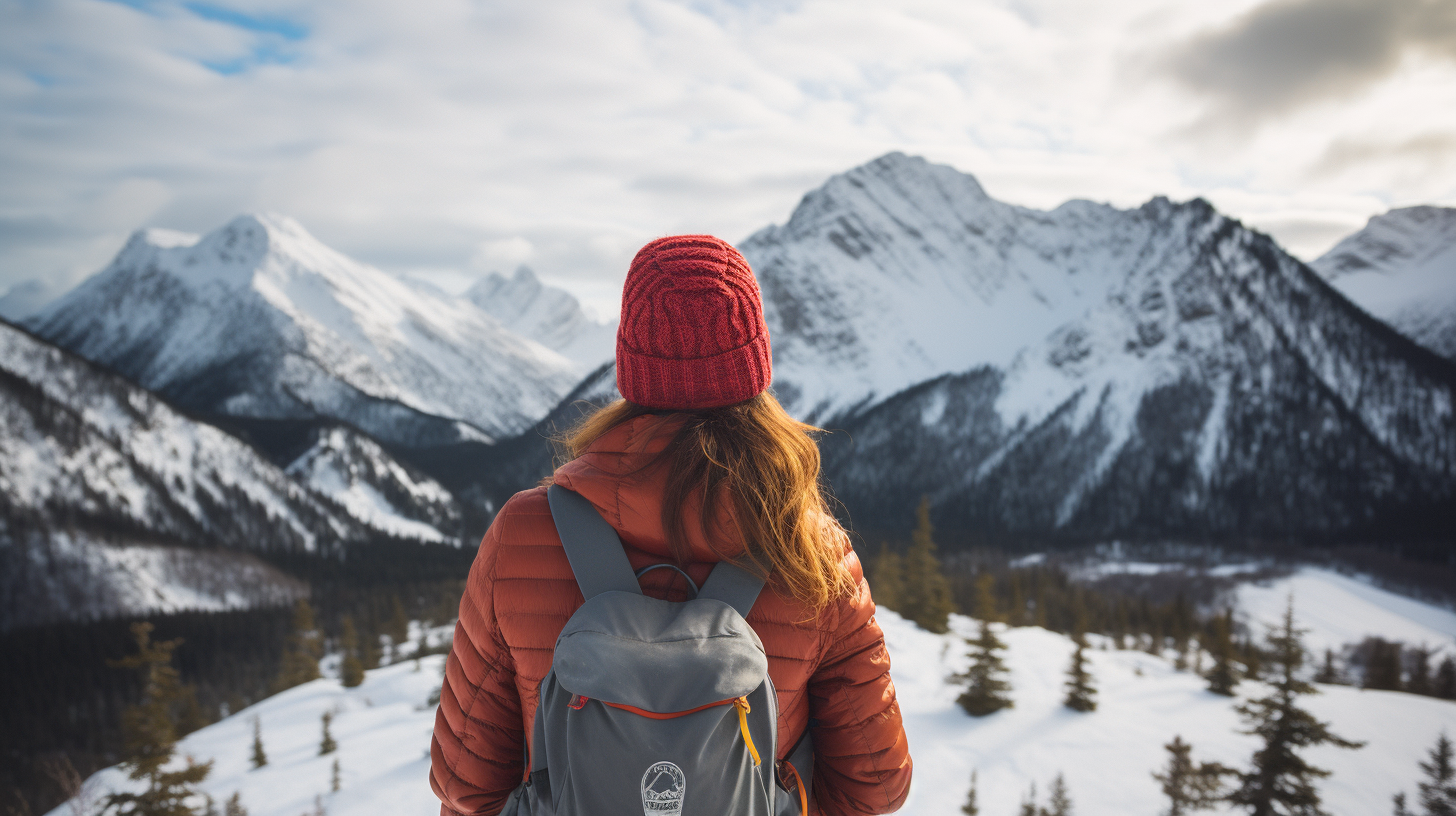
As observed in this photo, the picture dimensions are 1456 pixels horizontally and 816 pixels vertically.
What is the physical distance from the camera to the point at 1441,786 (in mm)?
18656

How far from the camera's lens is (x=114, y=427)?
127 m

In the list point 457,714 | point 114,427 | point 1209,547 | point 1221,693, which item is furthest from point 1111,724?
point 114,427

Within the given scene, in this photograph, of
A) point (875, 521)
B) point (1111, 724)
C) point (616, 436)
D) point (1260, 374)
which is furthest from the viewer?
point (1260, 374)

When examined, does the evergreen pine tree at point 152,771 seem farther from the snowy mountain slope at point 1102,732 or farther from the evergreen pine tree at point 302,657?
the evergreen pine tree at point 302,657

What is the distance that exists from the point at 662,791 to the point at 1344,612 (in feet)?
381

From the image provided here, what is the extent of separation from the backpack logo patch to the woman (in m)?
0.52

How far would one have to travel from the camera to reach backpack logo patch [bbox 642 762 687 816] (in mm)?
1921

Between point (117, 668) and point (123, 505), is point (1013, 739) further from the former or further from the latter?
point (123, 505)

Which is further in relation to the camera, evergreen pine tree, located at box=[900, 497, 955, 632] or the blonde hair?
evergreen pine tree, located at box=[900, 497, 955, 632]

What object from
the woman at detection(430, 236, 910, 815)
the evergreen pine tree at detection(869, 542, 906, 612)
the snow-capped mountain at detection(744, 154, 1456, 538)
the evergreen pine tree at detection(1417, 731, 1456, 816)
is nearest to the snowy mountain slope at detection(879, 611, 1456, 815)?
the evergreen pine tree at detection(1417, 731, 1456, 816)

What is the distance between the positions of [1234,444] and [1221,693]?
16462 cm

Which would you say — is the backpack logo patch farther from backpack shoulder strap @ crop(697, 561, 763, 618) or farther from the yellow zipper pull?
backpack shoulder strap @ crop(697, 561, 763, 618)

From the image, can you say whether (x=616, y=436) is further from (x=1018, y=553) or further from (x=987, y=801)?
(x=1018, y=553)

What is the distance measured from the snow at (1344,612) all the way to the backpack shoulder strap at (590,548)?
95762 millimetres
